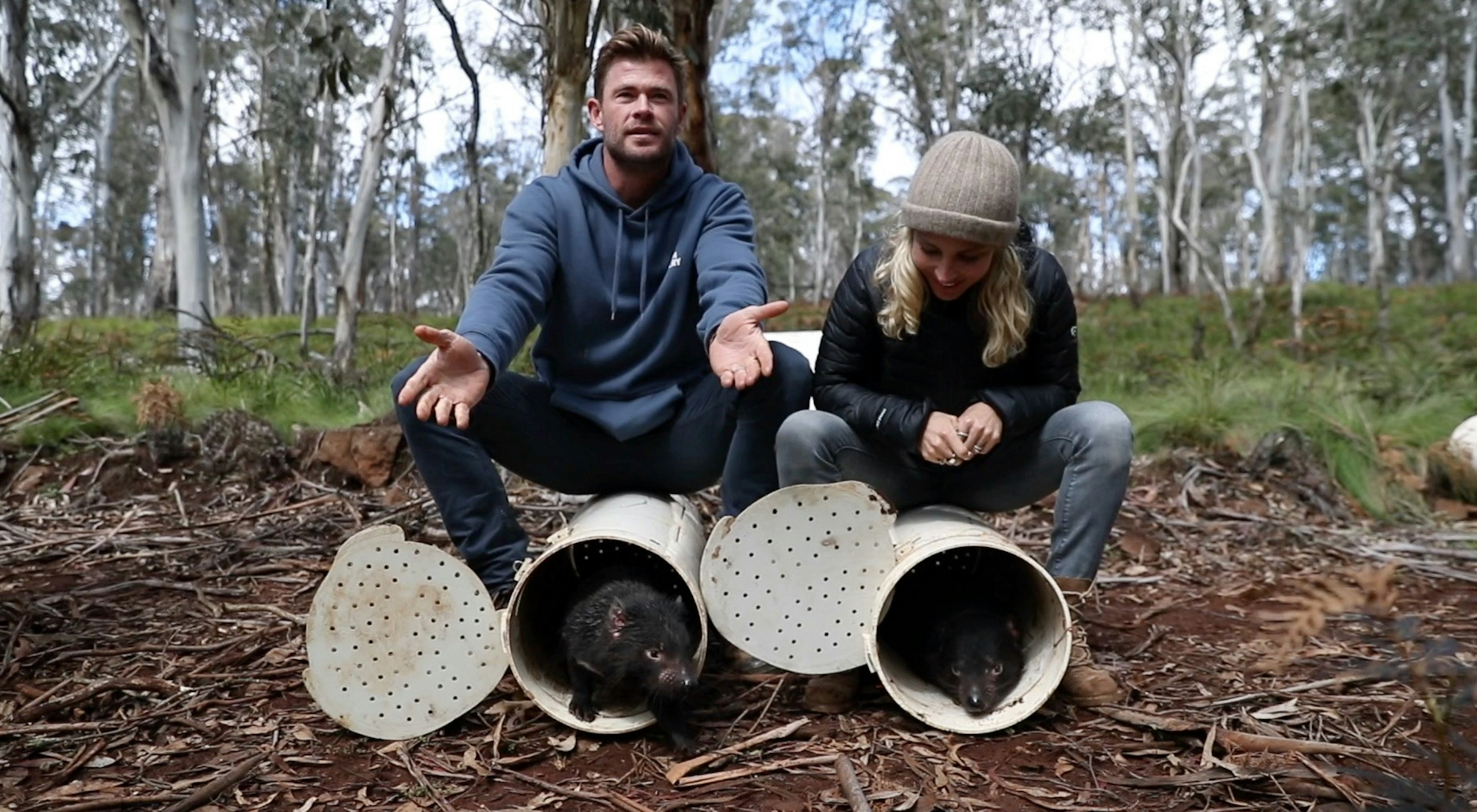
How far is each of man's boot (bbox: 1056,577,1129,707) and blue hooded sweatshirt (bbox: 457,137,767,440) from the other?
1.26 metres

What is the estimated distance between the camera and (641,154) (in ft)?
9.33

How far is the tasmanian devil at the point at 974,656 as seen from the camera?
2357mm

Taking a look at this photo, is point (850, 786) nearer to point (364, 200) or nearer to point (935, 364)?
point (935, 364)

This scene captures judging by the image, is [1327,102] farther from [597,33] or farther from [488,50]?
[597,33]

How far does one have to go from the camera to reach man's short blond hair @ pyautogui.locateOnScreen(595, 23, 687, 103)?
2850 millimetres

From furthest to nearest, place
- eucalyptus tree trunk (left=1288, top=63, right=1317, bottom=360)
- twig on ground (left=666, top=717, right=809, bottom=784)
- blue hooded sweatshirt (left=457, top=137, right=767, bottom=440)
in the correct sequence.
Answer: eucalyptus tree trunk (left=1288, top=63, right=1317, bottom=360) → blue hooded sweatshirt (left=457, top=137, right=767, bottom=440) → twig on ground (left=666, top=717, right=809, bottom=784)

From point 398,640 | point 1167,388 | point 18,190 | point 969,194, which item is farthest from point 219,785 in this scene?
point 18,190

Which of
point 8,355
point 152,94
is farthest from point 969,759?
point 152,94

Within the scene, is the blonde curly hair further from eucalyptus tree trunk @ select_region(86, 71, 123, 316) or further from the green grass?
eucalyptus tree trunk @ select_region(86, 71, 123, 316)

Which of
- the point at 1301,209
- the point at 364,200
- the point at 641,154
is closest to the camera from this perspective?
the point at 641,154

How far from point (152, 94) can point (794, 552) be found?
7.17 metres

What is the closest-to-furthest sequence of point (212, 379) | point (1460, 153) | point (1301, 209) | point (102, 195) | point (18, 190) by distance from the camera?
point (212, 379) < point (18, 190) < point (1301, 209) < point (102, 195) < point (1460, 153)

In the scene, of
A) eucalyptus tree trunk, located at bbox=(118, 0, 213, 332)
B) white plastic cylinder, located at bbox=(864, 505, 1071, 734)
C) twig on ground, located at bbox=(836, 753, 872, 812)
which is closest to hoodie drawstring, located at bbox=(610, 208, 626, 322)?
white plastic cylinder, located at bbox=(864, 505, 1071, 734)

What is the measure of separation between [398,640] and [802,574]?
3.28 feet
